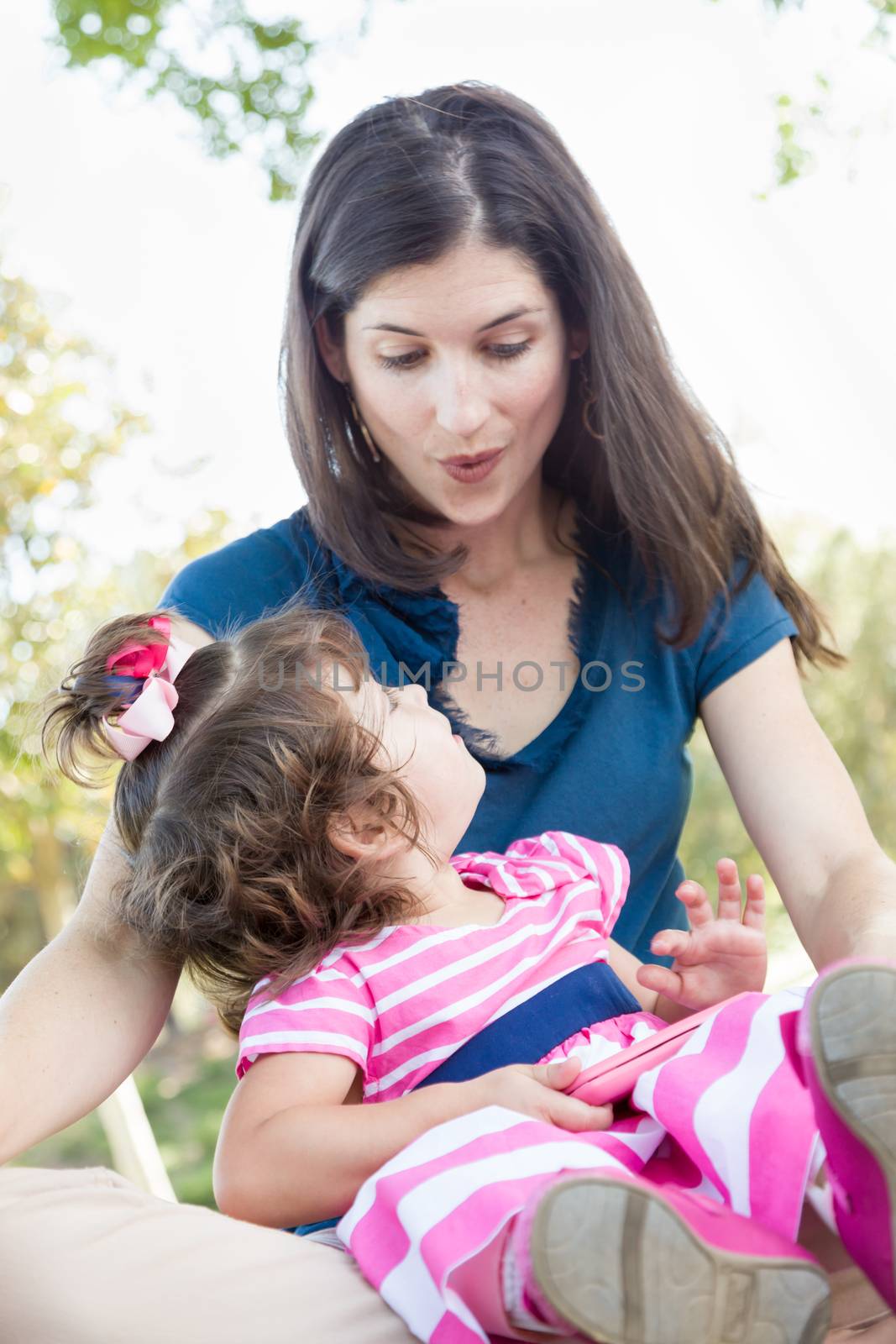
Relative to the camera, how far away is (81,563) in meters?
3.78

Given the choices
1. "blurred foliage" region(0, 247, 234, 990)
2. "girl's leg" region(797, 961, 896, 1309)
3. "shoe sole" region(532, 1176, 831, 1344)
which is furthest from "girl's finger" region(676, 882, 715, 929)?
"blurred foliage" region(0, 247, 234, 990)

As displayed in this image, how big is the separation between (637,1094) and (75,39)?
10.5 ft

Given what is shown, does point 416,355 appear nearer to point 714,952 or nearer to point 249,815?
point 249,815

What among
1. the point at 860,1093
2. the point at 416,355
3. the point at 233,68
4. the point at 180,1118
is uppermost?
the point at 233,68

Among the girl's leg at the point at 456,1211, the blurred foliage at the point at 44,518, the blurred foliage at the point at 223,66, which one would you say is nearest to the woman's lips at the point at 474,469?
the girl's leg at the point at 456,1211

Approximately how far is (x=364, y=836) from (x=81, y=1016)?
0.42m

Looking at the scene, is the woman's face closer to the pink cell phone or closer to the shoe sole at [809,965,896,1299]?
the pink cell phone

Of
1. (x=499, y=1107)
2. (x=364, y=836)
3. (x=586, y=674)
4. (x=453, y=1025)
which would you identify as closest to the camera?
(x=499, y=1107)

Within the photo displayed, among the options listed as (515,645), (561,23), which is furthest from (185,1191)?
(561,23)

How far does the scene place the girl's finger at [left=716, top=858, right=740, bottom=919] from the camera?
5.77 feet

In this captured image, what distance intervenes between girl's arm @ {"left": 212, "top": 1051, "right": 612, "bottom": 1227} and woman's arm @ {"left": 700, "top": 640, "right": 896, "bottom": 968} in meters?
0.52

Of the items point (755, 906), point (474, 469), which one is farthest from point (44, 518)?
point (755, 906)

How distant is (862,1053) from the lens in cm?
113

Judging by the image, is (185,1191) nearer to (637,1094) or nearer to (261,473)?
(261,473)
